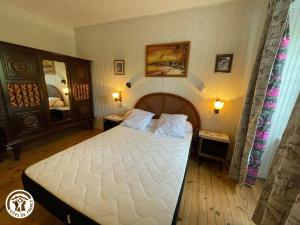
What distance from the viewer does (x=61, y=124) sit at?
2.87m

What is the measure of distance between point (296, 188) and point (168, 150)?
1.12m

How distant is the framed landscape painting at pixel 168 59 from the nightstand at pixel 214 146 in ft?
3.92

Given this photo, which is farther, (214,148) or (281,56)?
(214,148)

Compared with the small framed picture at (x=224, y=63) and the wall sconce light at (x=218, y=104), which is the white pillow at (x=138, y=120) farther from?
the small framed picture at (x=224, y=63)

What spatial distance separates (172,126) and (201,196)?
3.36ft

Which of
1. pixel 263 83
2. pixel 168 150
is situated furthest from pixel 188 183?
pixel 263 83

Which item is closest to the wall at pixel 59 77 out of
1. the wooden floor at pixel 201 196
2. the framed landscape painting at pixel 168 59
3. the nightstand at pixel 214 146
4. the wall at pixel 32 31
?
the wall at pixel 32 31

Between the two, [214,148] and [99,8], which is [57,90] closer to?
[99,8]

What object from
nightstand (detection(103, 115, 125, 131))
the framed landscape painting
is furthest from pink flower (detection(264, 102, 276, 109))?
nightstand (detection(103, 115, 125, 131))

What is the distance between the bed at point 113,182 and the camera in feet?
2.90

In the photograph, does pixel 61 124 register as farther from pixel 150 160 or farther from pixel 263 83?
pixel 263 83

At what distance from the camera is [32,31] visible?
2680mm

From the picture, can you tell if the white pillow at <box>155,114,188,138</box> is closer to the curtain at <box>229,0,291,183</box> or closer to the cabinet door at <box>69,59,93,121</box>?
the curtain at <box>229,0,291,183</box>

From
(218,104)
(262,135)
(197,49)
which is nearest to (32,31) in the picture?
(197,49)
